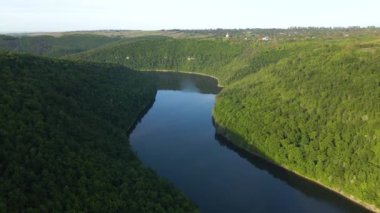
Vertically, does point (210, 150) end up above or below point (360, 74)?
below

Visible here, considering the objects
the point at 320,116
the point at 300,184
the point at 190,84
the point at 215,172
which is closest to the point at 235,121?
the point at 320,116

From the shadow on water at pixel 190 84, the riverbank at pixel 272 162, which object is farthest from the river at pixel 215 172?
the shadow on water at pixel 190 84

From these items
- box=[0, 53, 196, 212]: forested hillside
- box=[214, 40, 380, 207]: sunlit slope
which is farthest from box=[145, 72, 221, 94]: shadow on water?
box=[0, 53, 196, 212]: forested hillside

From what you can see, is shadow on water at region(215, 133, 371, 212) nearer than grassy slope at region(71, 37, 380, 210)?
Yes

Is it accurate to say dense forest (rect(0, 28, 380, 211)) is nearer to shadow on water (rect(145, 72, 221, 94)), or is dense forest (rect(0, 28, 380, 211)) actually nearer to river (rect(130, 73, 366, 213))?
river (rect(130, 73, 366, 213))

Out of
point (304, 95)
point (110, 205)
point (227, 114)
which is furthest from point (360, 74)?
point (110, 205)

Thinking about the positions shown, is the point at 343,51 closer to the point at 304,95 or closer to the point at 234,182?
the point at 304,95

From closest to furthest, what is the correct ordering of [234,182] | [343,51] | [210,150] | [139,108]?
[234,182], [210,150], [343,51], [139,108]
